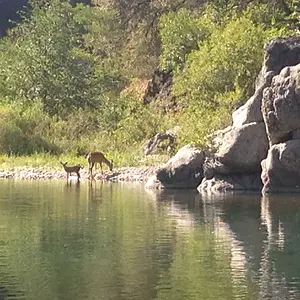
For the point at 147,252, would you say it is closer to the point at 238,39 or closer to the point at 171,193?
the point at 171,193

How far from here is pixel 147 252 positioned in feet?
60.2

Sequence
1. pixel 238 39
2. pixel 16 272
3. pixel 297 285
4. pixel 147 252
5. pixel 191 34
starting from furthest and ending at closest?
pixel 191 34 → pixel 238 39 → pixel 147 252 → pixel 16 272 → pixel 297 285

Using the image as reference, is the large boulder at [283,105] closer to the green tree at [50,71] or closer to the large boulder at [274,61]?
the large boulder at [274,61]

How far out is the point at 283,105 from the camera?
30.3 metres

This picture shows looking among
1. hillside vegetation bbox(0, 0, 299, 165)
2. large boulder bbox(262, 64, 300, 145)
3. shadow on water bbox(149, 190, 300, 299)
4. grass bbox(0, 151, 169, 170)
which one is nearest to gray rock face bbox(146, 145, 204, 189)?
hillside vegetation bbox(0, 0, 299, 165)

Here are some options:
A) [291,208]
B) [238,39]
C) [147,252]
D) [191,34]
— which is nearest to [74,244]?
[147,252]

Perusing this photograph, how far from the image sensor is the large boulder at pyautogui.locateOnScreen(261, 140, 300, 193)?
98.6ft

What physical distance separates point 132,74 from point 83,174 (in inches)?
982

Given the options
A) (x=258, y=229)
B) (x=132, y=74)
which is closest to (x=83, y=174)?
(x=258, y=229)

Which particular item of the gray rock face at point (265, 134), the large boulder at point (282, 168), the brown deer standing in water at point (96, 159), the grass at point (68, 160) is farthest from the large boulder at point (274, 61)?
the brown deer standing in water at point (96, 159)

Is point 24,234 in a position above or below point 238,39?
below

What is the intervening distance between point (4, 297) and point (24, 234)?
6.84m

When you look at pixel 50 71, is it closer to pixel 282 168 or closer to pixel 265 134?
pixel 265 134

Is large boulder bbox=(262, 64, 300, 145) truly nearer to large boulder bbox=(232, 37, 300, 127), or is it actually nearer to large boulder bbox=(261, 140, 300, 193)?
large boulder bbox=(261, 140, 300, 193)
